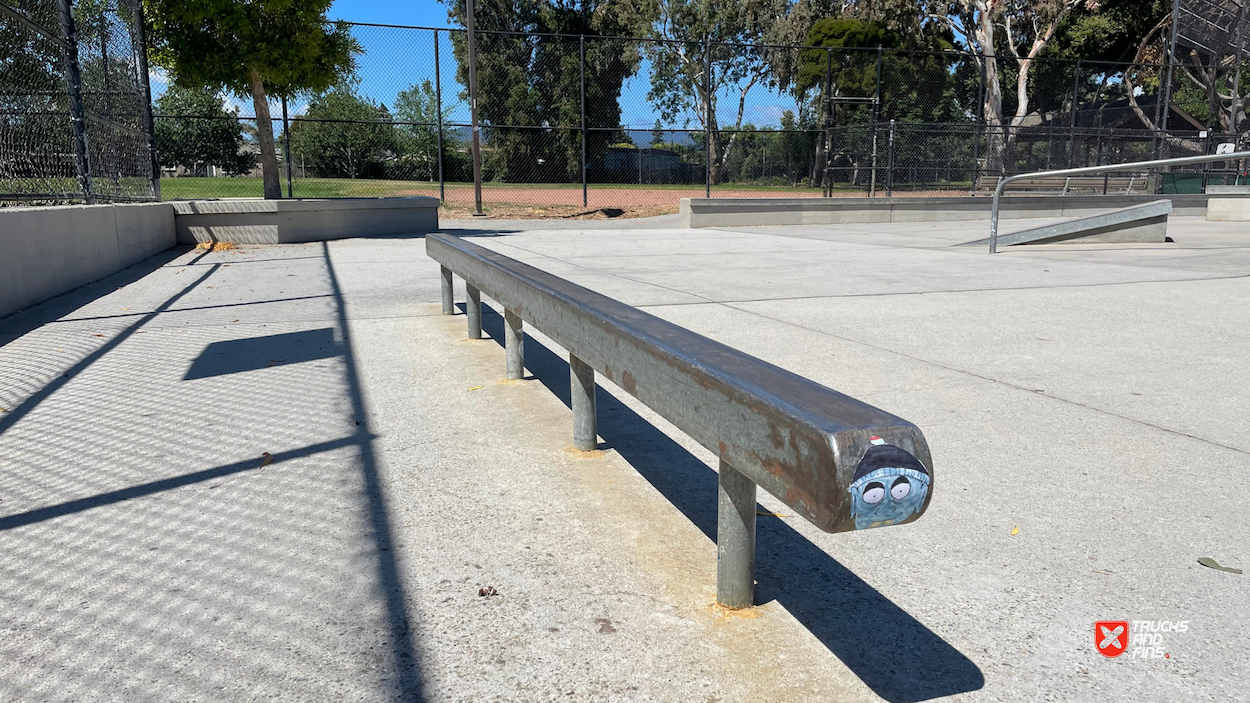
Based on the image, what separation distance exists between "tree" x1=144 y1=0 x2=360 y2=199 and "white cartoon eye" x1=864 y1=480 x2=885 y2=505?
43.9 feet

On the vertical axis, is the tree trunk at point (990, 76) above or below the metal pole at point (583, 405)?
above

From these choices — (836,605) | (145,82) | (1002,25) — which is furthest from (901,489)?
(1002,25)

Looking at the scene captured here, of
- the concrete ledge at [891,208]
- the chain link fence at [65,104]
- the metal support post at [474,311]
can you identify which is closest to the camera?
the metal support post at [474,311]

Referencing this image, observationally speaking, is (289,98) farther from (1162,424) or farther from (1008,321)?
(1162,424)

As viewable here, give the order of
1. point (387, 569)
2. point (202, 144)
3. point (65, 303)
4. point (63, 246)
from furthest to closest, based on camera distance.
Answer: point (202, 144), point (63, 246), point (65, 303), point (387, 569)

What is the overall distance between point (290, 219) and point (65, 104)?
4.53 meters

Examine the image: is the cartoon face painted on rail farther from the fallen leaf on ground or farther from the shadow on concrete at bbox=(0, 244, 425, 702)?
the fallen leaf on ground

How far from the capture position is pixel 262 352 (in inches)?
209

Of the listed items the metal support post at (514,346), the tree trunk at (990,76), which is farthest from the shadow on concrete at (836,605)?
the tree trunk at (990,76)

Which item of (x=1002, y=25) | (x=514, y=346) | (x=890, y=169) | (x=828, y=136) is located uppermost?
(x=1002, y=25)

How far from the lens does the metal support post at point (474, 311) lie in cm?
554

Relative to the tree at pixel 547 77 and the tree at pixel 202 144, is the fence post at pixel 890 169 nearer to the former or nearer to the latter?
the tree at pixel 547 77

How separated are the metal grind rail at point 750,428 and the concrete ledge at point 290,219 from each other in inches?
446

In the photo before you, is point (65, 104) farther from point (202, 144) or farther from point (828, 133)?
point (202, 144)
